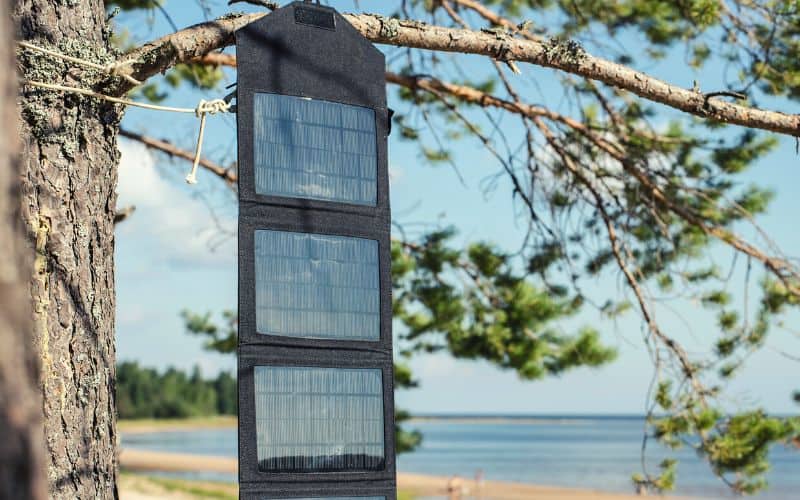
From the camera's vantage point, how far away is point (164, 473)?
2528 centimetres

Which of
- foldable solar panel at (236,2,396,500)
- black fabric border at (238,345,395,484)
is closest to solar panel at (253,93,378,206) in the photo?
foldable solar panel at (236,2,396,500)

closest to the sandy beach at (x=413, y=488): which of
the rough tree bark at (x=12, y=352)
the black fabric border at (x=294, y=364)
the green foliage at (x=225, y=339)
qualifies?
the green foliage at (x=225, y=339)

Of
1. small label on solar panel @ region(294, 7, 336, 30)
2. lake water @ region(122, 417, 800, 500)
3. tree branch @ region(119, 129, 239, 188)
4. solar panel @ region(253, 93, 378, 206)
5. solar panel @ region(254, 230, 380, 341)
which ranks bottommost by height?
lake water @ region(122, 417, 800, 500)

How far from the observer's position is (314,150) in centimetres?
213

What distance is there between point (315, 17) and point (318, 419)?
88 centimetres

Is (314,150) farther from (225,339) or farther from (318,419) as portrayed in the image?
(225,339)

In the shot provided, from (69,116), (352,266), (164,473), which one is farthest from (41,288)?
(164,473)

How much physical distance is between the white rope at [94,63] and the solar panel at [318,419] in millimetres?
749

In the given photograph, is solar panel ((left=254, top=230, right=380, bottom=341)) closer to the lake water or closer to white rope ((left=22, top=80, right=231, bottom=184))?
white rope ((left=22, top=80, right=231, bottom=184))

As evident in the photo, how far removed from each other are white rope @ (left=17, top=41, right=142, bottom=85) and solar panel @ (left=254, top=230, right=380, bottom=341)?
516mm

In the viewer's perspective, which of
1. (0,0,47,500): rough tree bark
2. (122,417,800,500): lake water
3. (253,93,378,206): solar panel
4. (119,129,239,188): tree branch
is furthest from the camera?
(122,417,800,500): lake water

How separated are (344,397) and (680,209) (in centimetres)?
273

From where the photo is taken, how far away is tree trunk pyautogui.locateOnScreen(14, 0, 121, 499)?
2.07 meters

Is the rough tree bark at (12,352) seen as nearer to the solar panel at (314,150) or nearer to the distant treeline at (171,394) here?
the solar panel at (314,150)
